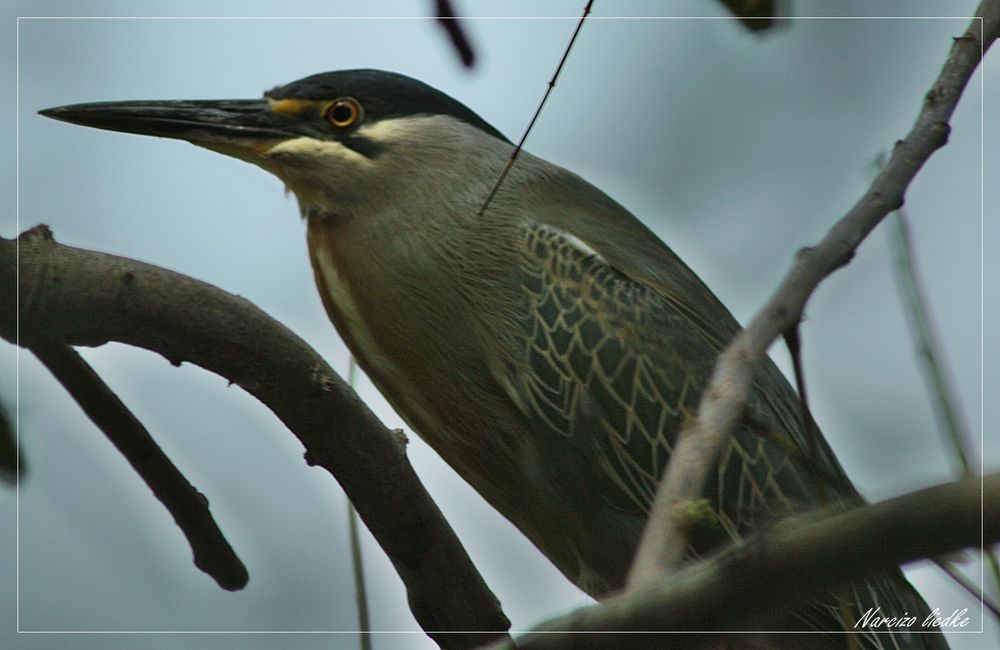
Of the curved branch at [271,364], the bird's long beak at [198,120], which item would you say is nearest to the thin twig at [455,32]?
the curved branch at [271,364]

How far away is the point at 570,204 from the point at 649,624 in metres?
1.85

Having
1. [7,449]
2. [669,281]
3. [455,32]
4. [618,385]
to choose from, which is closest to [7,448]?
[7,449]

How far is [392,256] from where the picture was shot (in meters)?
2.67

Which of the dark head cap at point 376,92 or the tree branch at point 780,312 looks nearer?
the tree branch at point 780,312

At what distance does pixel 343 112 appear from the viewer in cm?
271

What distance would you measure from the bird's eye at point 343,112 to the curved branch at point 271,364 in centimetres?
88

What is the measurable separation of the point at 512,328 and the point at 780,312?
1.22 metres

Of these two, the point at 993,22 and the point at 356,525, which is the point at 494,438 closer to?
the point at 356,525

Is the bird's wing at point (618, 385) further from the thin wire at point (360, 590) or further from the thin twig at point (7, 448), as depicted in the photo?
the thin twig at point (7, 448)

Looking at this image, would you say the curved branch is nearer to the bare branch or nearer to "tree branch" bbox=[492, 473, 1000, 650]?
the bare branch

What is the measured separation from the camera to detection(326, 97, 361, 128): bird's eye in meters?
2.69

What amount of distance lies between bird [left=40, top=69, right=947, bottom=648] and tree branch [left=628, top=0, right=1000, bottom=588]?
2.85ft

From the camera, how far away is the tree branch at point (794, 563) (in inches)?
40.8

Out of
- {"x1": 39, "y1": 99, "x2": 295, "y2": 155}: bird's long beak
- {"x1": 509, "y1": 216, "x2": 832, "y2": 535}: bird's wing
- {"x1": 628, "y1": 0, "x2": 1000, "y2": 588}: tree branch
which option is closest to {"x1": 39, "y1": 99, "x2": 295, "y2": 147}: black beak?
{"x1": 39, "y1": 99, "x2": 295, "y2": 155}: bird's long beak
